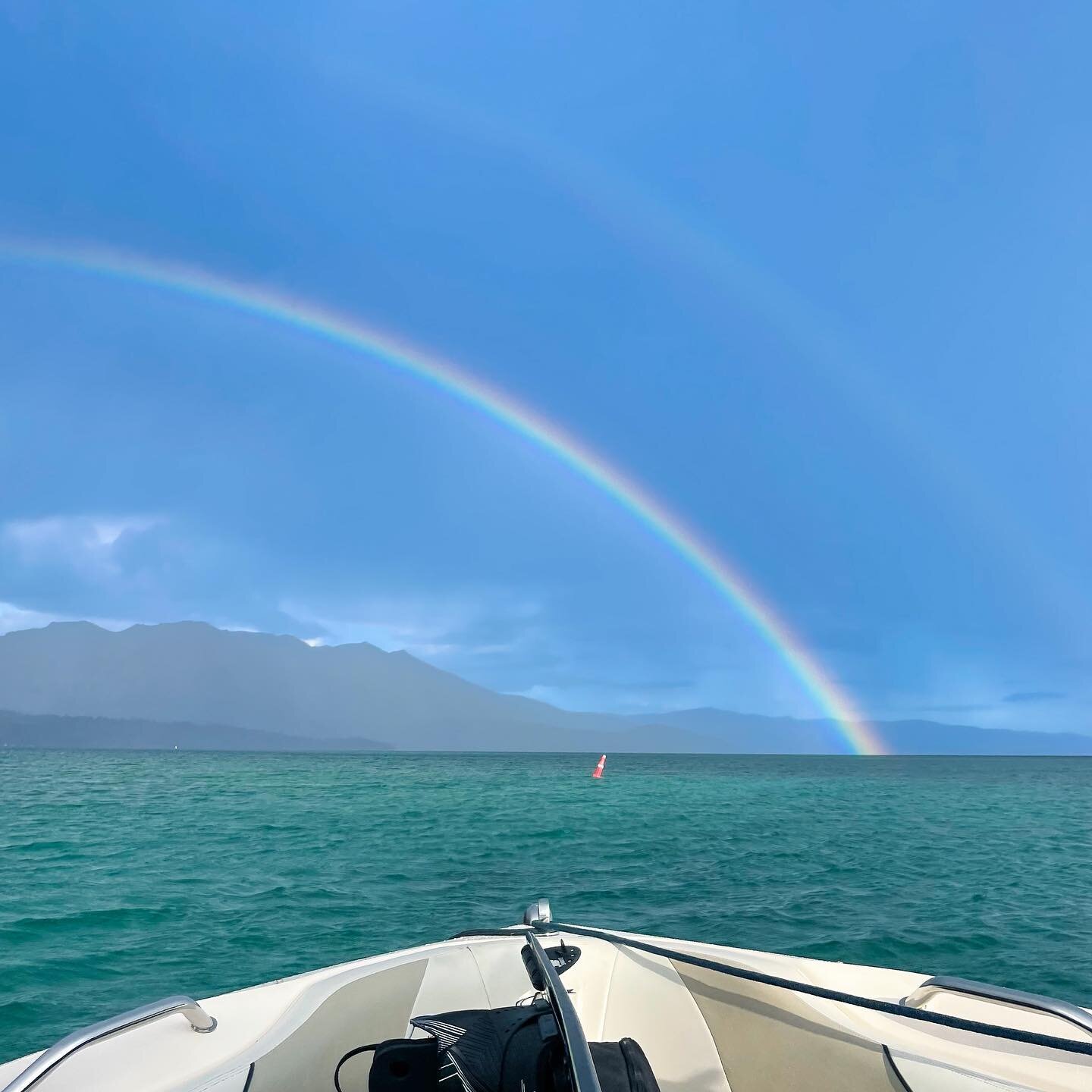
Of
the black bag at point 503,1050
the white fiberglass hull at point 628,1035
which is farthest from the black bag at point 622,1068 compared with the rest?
the white fiberglass hull at point 628,1035

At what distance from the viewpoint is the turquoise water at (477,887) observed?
9.27 m

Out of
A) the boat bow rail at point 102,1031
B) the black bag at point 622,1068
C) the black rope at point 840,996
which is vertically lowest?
the boat bow rail at point 102,1031

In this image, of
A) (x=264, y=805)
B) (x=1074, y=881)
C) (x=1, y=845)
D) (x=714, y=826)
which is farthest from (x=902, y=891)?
(x=264, y=805)

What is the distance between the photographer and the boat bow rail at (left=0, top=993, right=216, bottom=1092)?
2.78 m

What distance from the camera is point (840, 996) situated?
3031 mm

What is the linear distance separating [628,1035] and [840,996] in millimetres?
1050

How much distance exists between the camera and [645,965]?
3.97 meters

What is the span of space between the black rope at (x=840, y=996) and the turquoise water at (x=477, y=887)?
5.59 m

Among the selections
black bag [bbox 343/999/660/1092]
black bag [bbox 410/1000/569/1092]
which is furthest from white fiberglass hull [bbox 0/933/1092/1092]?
black bag [bbox 410/1000/569/1092]

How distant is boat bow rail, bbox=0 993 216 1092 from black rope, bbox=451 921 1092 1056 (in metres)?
1.57

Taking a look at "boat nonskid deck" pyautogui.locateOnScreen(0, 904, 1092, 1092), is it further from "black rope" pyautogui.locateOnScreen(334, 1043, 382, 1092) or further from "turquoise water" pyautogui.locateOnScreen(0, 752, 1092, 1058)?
"turquoise water" pyautogui.locateOnScreen(0, 752, 1092, 1058)

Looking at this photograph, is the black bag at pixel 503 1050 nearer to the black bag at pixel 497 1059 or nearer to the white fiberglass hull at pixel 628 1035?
the black bag at pixel 497 1059

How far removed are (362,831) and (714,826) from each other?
10751mm

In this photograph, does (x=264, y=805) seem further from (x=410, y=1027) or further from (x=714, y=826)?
(x=410, y=1027)
